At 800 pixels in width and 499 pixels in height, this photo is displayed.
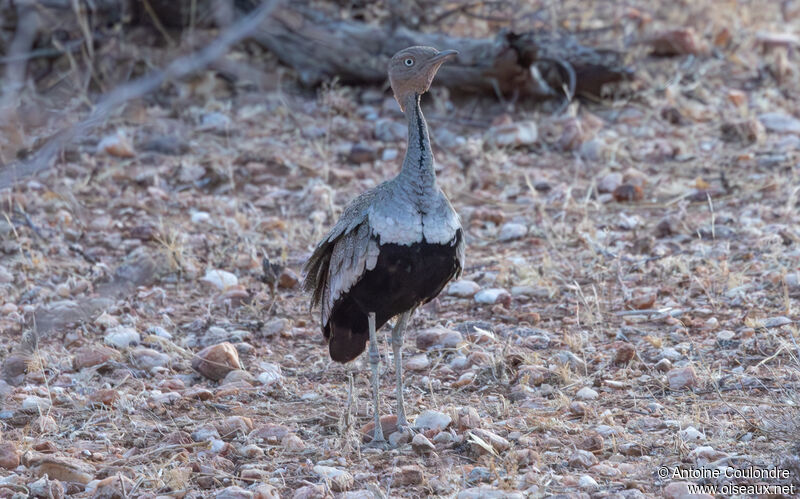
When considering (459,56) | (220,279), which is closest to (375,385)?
(220,279)

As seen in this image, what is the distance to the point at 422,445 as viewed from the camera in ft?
13.4

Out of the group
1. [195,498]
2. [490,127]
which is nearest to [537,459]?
[195,498]

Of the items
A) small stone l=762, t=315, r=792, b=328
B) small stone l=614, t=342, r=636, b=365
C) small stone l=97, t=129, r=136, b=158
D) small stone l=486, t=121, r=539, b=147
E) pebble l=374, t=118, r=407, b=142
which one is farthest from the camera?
pebble l=374, t=118, r=407, b=142

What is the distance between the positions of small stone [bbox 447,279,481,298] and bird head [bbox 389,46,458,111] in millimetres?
1582

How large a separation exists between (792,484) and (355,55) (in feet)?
20.0

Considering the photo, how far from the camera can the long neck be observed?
4.35 m

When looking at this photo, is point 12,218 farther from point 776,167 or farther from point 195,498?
point 776,167

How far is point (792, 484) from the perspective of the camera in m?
3.54

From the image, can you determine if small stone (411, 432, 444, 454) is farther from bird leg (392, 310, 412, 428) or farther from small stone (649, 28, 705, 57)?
small stone (649, 28, 705, 57)

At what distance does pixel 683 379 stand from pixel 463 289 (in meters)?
1.67

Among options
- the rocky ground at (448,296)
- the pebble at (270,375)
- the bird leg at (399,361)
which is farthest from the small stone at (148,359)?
the bird leg at (399,361)

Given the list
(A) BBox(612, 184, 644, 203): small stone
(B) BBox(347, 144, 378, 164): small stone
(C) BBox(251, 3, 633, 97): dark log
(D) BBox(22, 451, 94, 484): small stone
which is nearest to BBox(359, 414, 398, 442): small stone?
(D) BBox(22, 451, 94, 484): small stone

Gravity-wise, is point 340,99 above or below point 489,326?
above

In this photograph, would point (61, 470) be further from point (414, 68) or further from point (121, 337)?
point (414, 68)
